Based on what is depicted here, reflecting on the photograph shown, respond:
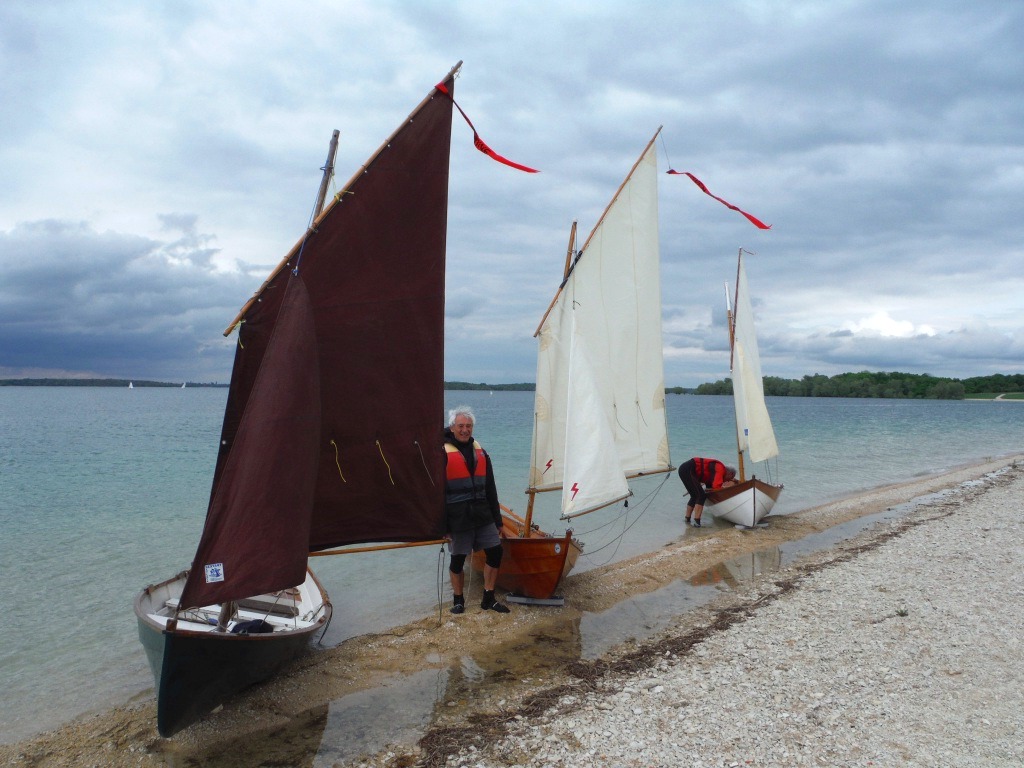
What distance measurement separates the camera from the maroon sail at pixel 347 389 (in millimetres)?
5531

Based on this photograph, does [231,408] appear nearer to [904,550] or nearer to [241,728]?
[241,728]

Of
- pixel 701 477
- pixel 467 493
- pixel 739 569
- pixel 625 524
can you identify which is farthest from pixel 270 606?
pixel 701 477

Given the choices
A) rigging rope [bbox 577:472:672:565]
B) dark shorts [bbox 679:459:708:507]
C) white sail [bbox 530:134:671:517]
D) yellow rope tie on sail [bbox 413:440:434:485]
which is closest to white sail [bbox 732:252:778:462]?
dark shorts [bbox 679:459:708:507]

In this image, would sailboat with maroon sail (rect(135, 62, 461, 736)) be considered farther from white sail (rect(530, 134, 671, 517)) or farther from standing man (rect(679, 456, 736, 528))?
standing man (rect(679, 456, 736, 528))

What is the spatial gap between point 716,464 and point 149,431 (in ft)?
148

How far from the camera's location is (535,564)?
9.06 m

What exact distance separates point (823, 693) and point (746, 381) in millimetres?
11450

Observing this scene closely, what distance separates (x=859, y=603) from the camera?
8.82 m

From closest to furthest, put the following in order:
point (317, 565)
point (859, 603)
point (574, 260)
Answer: point (859, 603), point (574, 260), point (317, 565)

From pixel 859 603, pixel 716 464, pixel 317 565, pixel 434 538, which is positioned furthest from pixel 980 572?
pixel 317 565

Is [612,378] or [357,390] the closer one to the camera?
[357,390]

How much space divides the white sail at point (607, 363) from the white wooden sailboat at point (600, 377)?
0.05 feet

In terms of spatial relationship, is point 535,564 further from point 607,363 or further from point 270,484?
point 270,484

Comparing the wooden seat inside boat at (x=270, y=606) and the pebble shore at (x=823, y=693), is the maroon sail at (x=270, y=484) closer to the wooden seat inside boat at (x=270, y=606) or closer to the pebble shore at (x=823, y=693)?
the pebble shore at (x=823, y=693)
